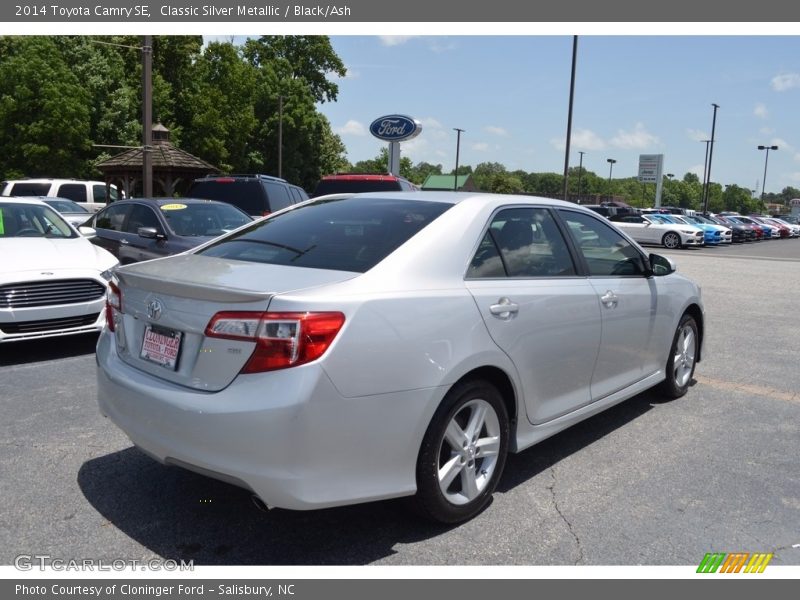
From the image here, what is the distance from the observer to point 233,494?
373cm

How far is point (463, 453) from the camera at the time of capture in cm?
336

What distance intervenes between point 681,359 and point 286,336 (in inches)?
157

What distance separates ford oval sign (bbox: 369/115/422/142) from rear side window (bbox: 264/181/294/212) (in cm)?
2174

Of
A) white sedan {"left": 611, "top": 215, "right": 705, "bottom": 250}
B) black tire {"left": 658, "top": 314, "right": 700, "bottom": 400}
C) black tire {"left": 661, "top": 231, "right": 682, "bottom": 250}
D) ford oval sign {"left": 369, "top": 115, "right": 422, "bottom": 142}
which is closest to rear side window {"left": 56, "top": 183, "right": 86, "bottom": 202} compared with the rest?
→ ford oval sign {"left": 369, "top": 115, "right": 422, "bottom": 142}

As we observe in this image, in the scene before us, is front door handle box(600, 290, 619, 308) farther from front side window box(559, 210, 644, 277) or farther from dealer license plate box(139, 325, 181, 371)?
dealer license plate box(139, 325, 181, 371)

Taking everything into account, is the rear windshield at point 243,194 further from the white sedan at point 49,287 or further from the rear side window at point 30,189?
the rear side window at point 30,189

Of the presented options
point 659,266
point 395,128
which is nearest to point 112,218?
point 659,266

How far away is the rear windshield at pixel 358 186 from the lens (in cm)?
1269

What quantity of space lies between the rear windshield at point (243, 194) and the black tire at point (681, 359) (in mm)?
7958

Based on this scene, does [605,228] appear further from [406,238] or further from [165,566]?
[165,566]

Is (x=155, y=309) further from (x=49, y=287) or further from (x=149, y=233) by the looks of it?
(x=149, y=233)

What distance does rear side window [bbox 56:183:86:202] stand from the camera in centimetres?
2095
